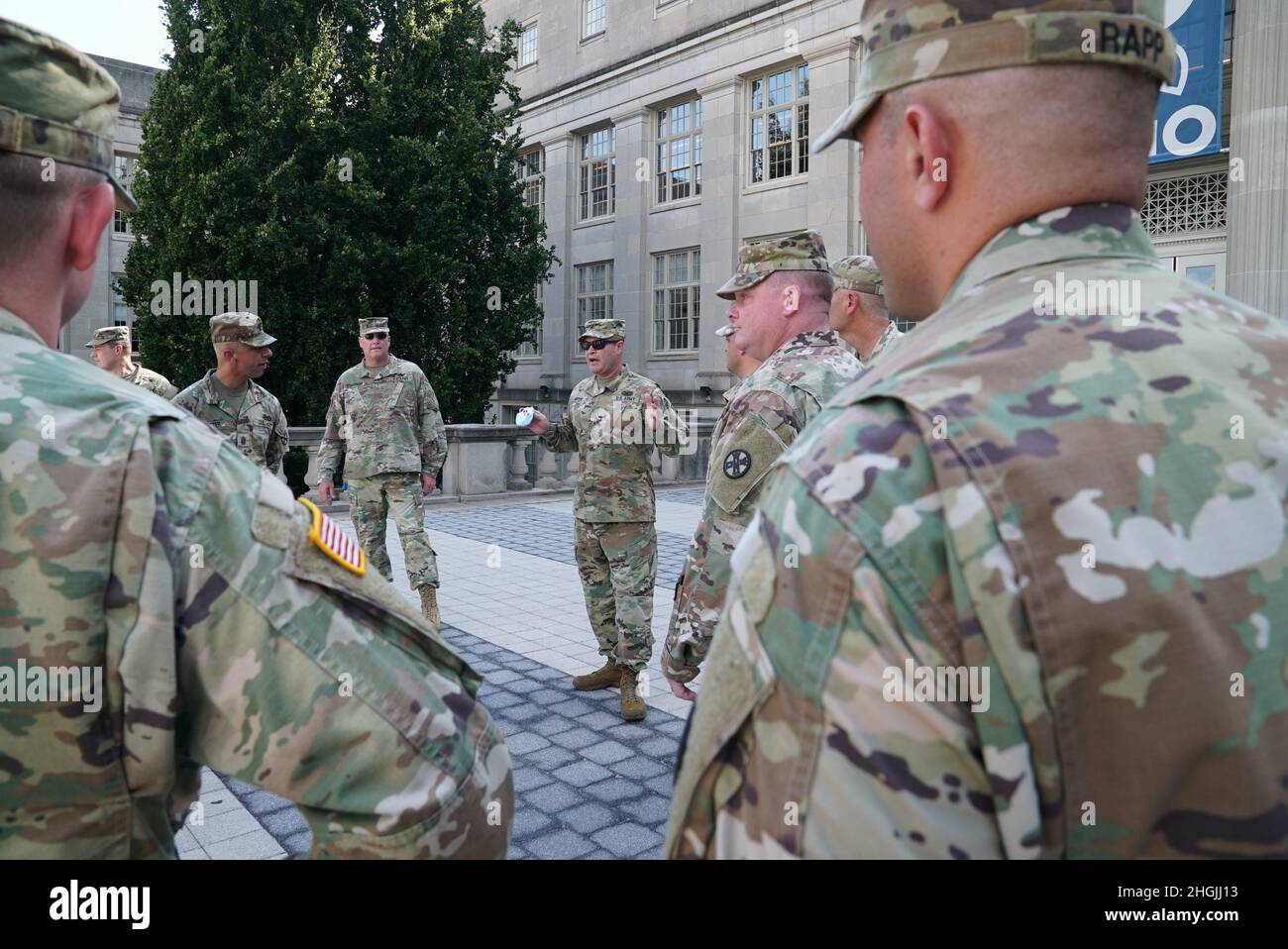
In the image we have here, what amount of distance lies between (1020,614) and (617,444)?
201 inches

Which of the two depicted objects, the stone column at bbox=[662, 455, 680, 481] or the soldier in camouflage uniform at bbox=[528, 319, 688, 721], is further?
the stone column at bbox=[662, 455, 680, 481]

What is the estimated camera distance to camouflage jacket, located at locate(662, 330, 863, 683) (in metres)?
3.64

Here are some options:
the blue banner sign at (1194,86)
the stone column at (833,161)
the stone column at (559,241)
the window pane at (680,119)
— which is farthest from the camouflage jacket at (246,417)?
the stone column at (559,241)

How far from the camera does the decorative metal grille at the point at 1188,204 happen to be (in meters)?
14.5

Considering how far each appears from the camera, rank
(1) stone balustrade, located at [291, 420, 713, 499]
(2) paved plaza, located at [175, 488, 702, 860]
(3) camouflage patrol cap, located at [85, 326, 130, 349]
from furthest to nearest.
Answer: (1) stone balustrade, located at [291, 420, 713, 499] < (3) camouflage patrol cap, located at [85, 326, 130, 349] < (2) paved plaza, located at [175, 488, 702, 860]

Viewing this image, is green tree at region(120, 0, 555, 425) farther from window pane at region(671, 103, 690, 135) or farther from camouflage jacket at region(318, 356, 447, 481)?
camouflage jacket at region(318, 356, 447, 481)

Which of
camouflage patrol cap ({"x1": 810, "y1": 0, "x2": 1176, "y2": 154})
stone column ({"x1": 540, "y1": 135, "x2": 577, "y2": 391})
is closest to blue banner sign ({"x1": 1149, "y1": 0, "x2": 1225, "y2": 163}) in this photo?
camouflage patrol cap ({"x1": 810, "y1": 0, "x2": 1176, "y2": 154})

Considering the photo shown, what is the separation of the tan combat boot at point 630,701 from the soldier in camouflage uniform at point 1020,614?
416 centimetres

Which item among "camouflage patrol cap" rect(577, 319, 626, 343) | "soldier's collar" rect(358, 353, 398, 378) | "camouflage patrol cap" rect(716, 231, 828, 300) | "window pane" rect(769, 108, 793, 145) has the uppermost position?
"window pane" rect(769, 108, 793, 145)

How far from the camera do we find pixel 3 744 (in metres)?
1.30

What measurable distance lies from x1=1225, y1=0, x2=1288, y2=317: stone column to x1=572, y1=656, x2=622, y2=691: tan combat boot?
10117 millimetres

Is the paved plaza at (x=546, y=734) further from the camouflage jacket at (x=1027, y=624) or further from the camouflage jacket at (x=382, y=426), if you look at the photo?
the camouflage jacket at (x=1027, y=624)

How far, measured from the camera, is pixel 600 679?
5828 mm

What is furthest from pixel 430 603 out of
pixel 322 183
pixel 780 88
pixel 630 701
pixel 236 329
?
pixel 780 88
